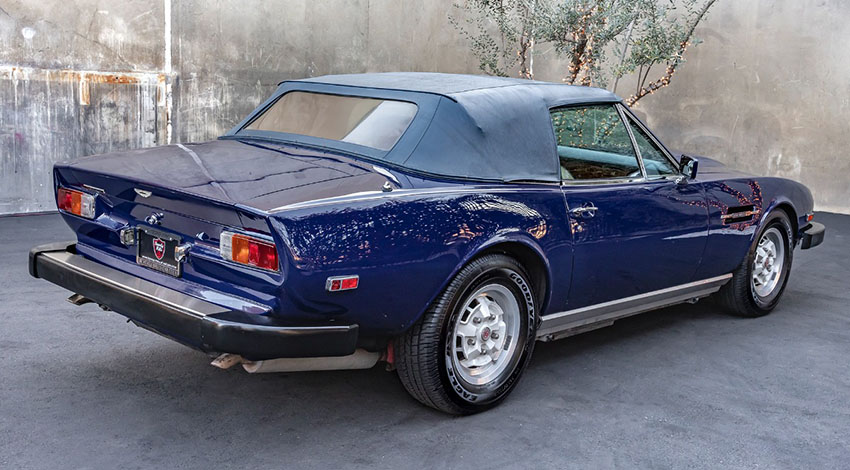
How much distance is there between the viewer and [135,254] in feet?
12.7

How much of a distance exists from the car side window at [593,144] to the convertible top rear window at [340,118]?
86cm

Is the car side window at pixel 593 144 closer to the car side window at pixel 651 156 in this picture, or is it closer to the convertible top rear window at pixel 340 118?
the car side window at pixel 651 156

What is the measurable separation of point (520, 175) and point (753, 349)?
2.12 m

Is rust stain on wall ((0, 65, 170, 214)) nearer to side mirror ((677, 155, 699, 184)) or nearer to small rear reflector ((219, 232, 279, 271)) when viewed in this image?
small rear reflector ((219, 232, 279, 271))

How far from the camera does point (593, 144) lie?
4824 millimetres

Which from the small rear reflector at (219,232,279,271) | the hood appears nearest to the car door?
the hood

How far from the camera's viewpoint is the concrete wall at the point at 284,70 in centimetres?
906

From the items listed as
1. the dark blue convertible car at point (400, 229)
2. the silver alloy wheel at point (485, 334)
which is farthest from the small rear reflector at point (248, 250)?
the silver alloy wheel at point (485, 334)

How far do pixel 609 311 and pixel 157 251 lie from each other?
240 centimetres

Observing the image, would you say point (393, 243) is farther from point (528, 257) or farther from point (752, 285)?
point (752, 285)

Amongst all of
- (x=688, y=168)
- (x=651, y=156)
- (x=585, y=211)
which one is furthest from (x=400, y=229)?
(x=688, y=168)

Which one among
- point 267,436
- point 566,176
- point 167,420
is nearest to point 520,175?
point 566,176

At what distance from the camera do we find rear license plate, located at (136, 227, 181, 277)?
145 inches

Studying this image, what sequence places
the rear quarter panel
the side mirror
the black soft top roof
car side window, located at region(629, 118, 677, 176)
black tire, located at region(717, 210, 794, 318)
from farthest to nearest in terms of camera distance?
black tire, located at region(717, 210, 794, 318), the side mirror, car side window, located at region(629, 118, 677, 176), the black soft top roof, the rear quarter panel
